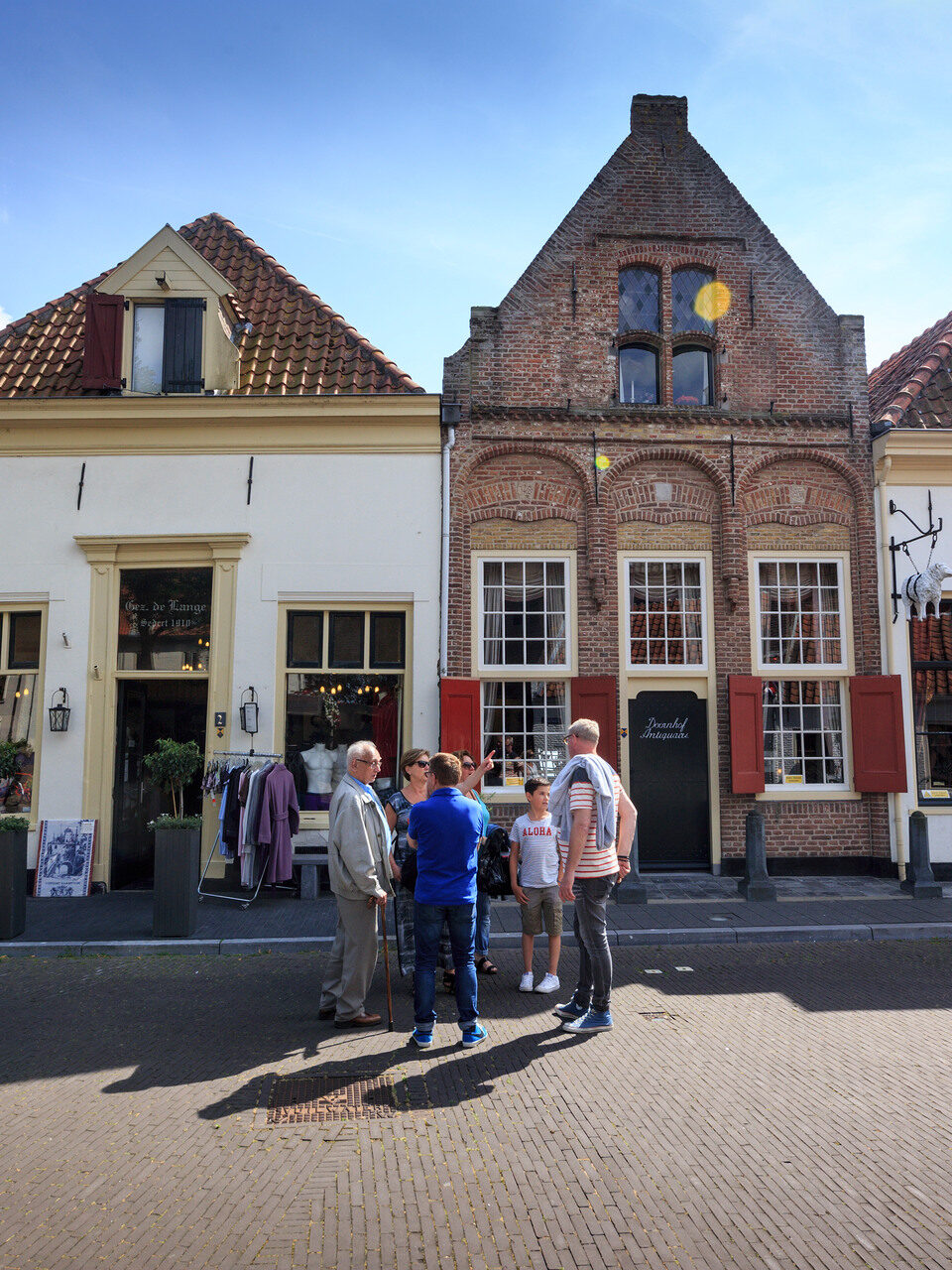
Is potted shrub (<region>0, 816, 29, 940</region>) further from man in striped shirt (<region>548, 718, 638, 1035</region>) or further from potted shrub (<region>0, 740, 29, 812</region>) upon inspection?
man in striped shirt (<region>548, 718, 638, 1035</region>)

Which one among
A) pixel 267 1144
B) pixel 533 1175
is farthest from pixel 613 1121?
pixel 267 1144

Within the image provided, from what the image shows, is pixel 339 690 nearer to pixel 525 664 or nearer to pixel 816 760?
pixel 525 664

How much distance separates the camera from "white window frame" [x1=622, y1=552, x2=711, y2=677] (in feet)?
38.4

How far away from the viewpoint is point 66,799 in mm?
11039

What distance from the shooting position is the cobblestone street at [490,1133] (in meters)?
3.38

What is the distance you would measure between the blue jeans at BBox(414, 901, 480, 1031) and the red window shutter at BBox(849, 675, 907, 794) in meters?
7.75

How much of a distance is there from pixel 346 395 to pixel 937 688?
8672mm

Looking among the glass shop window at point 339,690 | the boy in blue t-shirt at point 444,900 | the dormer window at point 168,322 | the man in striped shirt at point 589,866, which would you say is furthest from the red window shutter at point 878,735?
the dormer window at point 168,322

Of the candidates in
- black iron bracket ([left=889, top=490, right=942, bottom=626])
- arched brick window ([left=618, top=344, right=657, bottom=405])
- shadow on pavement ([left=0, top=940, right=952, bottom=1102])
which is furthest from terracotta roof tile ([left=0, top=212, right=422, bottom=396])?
shadow on pavement ([left=0, top=940, right=952, bottom=1102])

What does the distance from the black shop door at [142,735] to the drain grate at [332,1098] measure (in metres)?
7.25

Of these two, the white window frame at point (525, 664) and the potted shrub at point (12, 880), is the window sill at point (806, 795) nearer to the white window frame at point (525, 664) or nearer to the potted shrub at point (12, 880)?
the white window frame at point (525, 664)

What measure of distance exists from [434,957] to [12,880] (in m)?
5.14

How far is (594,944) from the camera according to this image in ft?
19.6

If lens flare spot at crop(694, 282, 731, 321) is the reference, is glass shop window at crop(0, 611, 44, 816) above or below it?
below
